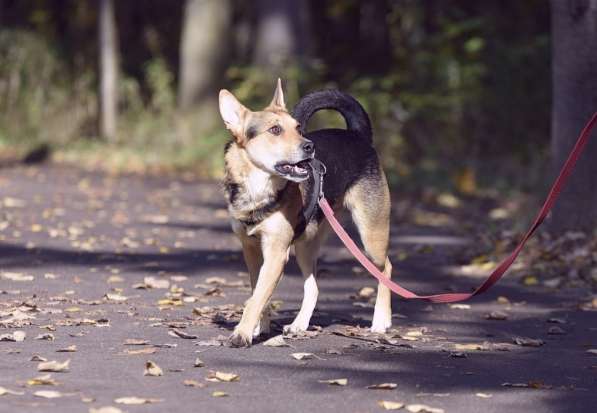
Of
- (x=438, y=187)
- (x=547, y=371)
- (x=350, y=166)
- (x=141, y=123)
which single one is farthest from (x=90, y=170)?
(x=547, y=371)

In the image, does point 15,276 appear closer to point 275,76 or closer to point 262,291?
point 262,291

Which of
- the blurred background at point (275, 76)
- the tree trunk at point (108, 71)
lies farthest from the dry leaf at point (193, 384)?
the tree trunk at point (108, 71)

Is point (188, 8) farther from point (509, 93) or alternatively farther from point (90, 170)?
point (509, 93)

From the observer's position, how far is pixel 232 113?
8.20 metres

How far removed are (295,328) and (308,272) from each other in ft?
1.93

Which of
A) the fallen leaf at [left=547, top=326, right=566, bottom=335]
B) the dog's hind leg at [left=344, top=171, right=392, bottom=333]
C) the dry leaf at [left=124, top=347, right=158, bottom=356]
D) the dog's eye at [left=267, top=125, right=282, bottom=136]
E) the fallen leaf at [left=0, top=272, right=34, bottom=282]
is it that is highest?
the dog's eye at [left=267, top=125, right=282, bottom=136]

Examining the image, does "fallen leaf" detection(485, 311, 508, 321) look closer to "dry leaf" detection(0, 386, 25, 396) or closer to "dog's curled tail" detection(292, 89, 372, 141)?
"dog's curled tail" detection(292, 89, 372, 141)

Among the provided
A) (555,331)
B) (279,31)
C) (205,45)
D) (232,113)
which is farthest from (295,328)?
(205,45)

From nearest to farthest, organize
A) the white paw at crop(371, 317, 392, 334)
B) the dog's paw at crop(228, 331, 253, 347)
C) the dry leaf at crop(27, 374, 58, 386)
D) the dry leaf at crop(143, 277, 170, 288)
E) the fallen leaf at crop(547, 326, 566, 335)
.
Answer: the dry leaf at crop(27, 374, 58, 386) < the dog's paw at crop(228, 331, 253, 347) < the white paw at crop(371, 317, 392, 334) < the fallen leaf at crop(547, 326, 566, 335) < the dry leaf at crop(143, 277, 170, 288)

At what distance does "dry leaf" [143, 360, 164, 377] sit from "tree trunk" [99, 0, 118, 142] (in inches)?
821

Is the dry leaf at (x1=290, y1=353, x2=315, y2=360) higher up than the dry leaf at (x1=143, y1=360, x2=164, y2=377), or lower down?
lower down

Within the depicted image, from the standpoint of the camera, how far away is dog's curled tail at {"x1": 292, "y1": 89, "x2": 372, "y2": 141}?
8883 mm

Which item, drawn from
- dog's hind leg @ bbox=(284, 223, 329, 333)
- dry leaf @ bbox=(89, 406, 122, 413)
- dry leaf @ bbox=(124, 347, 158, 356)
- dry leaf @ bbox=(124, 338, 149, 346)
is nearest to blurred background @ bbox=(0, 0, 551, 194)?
dog's hind leg @ bbox=(284, 223, 329, 333)

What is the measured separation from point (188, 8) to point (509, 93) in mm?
8291
